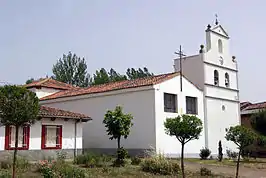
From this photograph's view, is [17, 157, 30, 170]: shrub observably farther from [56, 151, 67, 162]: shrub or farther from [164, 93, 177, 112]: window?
[164, 93, 177, 112]: window

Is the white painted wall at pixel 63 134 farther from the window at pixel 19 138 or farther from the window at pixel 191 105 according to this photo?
the window at pixel 191 105

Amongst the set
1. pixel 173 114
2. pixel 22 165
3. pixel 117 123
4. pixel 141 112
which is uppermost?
pixel 141 112

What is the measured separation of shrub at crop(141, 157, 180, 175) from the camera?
67.3 ft

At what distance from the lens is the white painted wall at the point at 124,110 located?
95.1 feet

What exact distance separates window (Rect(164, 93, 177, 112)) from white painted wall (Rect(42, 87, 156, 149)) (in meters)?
1.84

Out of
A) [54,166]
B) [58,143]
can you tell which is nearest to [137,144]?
[58,143]

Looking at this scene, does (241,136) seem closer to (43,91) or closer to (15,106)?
(15,106)

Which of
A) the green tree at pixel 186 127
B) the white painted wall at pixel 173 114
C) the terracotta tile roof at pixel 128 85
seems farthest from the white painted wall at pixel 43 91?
the green tree at pixel 186 127

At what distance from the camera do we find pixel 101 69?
66.4 m

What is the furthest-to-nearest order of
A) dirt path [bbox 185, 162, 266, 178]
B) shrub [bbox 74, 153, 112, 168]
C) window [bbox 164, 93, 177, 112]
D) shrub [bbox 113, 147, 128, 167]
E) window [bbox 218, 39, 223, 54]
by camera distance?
→ window [bbox 218, 39, 223, 54] → window [bbox 164, 93, 177, 112] → dirt path [bbox 185, 162, 266, 178] → shrub [bbox 113, 147, 128, 167] → shrub [bbox 74, 153, 112, 168]

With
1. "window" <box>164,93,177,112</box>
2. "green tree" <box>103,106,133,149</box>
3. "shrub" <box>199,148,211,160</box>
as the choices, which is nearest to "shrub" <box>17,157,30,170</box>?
"green tree" <box>103,106,133,149</box>

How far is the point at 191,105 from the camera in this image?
3306 cm

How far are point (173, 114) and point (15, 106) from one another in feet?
60.6

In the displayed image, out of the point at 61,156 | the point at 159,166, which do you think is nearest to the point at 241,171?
the point at 159,166
